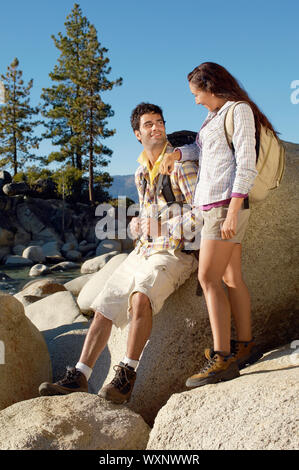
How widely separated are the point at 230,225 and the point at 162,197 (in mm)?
825

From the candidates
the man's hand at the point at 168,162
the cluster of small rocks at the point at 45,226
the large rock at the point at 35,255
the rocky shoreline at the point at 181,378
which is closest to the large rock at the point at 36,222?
the cluster of small rocks at the point at 45,226

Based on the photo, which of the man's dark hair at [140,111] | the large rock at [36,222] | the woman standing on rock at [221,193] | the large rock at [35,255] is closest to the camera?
the woman standing on rock at [221,193]

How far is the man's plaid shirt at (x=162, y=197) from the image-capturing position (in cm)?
349

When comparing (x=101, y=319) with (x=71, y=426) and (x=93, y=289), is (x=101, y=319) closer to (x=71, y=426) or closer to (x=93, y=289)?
(x=71, y=426)

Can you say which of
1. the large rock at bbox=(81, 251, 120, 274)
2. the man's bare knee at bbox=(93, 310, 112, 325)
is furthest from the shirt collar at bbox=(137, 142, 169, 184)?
the large rock at bbox=(81, 251, 120, 274)

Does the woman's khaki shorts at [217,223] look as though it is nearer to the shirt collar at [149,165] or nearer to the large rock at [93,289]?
the shirt collar at [149,165]

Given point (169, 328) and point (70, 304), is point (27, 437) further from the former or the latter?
point (70, 304)

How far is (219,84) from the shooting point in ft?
10.5

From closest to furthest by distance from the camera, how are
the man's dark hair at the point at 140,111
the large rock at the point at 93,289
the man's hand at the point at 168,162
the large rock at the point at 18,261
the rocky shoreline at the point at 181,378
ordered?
the rocky shoreline at the point at 181,378
the man's hand at the point at 168,162
the man's dark hair at the point at 140,111
the large rock at the point at 93,289
the large rock at the point at 18,261

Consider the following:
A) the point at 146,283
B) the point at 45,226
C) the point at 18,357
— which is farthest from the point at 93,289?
the point at 45,226

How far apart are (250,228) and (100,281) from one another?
4.11 meters

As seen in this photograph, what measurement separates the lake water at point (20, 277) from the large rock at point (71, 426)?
1236 cm

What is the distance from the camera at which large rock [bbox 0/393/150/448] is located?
2828 mm

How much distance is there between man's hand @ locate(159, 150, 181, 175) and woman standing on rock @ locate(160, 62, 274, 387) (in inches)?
10.1
